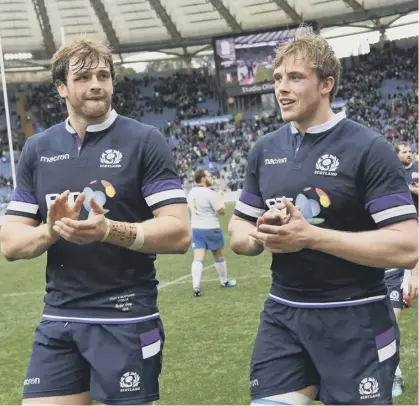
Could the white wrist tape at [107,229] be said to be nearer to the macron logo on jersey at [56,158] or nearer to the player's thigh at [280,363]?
the macron logo on jersey at [56,158]

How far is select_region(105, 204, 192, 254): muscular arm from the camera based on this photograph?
2854 mm

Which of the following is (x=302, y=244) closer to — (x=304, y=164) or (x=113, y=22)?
(x=304, y=164)

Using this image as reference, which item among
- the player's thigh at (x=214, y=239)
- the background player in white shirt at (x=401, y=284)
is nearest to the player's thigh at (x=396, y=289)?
the background player in white shirt at (x=401, y=284)

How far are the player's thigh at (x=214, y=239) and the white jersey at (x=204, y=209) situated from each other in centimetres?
8

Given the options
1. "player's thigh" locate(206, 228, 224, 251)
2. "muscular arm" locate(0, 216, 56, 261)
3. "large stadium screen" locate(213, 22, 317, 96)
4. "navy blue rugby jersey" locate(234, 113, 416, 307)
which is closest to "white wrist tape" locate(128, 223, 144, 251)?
"muscular arm" locate(0, 216, 56, 261)

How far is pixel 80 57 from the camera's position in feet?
10.3

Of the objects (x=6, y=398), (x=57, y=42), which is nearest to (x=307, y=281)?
(x=6, y=398)

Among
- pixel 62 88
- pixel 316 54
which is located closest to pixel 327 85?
pixel 316 54

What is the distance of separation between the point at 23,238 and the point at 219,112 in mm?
44314

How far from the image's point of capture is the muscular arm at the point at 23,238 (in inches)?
118

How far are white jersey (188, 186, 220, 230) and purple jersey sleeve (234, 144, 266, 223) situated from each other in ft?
21.7

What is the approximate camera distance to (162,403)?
17.9ft

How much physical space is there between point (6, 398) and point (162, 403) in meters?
1.45

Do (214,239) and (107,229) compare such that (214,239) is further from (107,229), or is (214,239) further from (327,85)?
(107,229)
